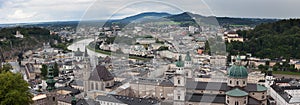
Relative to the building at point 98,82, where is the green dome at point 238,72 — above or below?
above

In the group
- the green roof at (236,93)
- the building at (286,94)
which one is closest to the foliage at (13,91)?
the green roof at (236,93)

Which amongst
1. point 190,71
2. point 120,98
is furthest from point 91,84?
point 190,71

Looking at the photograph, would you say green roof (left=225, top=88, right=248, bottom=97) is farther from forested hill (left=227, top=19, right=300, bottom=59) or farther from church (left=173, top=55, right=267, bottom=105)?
forested hill (left=227, top=19, right=300, bottom=59)

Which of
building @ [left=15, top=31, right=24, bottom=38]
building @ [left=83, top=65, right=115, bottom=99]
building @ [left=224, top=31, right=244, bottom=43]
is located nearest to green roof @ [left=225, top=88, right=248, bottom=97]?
building @ [left=83, top=65, right=115, bottom=99]

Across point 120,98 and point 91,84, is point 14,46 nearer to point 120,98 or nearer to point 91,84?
point 91,84

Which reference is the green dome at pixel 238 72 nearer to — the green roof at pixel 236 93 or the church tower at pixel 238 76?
the church tower at pixel 238 76
